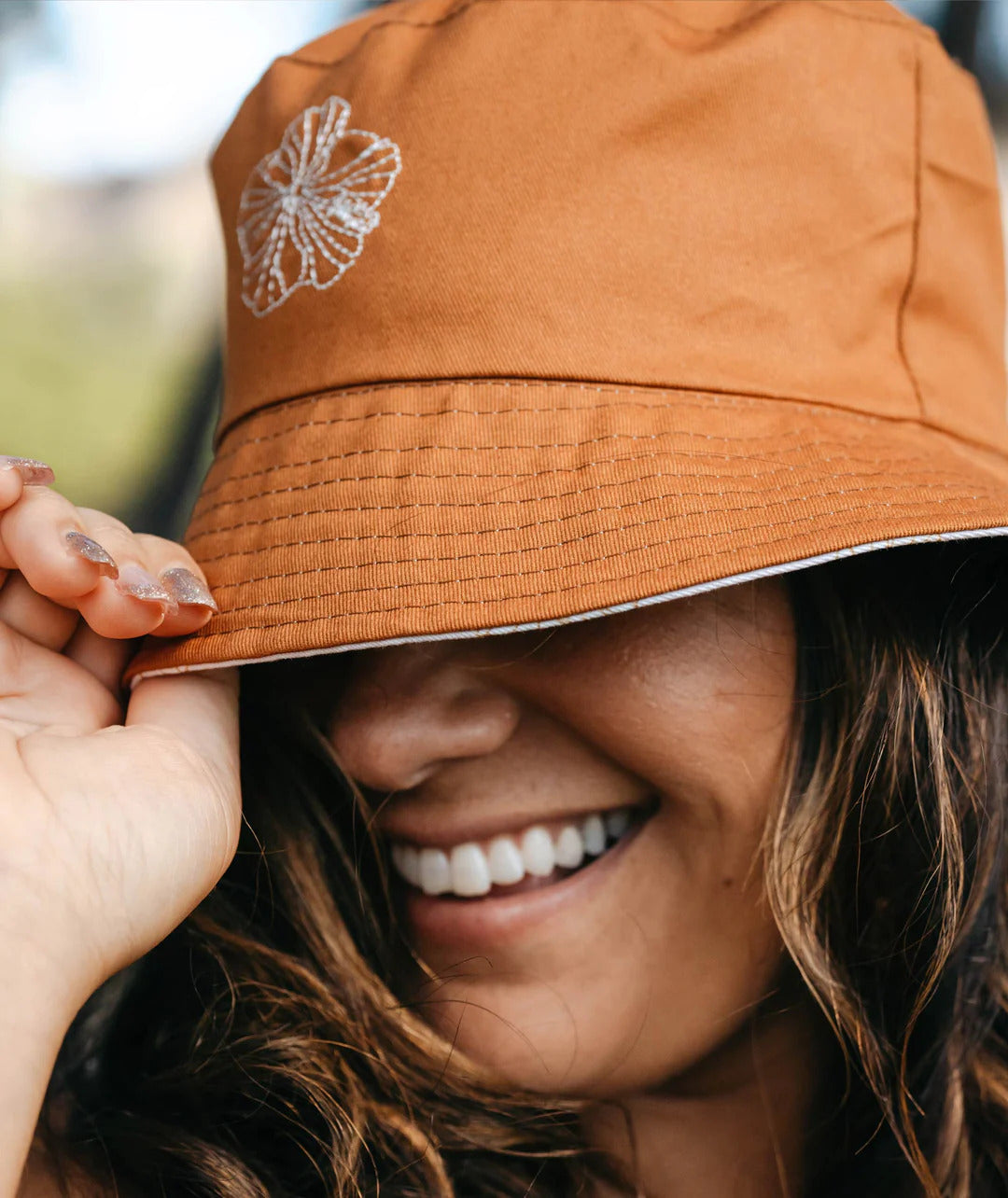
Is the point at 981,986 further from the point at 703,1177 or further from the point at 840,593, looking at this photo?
the point at 840,593

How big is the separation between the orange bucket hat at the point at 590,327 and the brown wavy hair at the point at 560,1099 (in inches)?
7.7

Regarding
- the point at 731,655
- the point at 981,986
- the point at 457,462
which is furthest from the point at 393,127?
the point at 981,986

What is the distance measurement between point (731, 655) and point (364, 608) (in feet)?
1.08

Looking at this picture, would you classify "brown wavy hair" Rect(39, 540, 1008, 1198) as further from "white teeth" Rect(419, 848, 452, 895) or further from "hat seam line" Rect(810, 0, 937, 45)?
"hat seam line" Rect(810, 0, 937, 45)

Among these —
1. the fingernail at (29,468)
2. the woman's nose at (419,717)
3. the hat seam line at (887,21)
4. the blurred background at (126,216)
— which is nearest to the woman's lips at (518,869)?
the woman's nose at (419,717)

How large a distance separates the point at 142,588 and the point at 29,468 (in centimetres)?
16

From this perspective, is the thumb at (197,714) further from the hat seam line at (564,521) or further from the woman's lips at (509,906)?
the woman's lips at (509,906)

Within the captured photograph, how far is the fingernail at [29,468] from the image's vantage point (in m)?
0.81

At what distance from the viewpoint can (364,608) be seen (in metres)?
0.73

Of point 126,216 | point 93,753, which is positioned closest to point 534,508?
point 93,753

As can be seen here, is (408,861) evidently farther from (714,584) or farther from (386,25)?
(386,25)

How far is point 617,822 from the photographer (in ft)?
3.35

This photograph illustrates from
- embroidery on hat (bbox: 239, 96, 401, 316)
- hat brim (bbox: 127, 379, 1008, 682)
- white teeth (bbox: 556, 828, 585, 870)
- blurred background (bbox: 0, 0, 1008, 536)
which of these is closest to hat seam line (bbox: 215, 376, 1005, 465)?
hat brim (bbox: 127, 379, 1008, 682)

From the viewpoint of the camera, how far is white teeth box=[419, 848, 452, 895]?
1042mm
